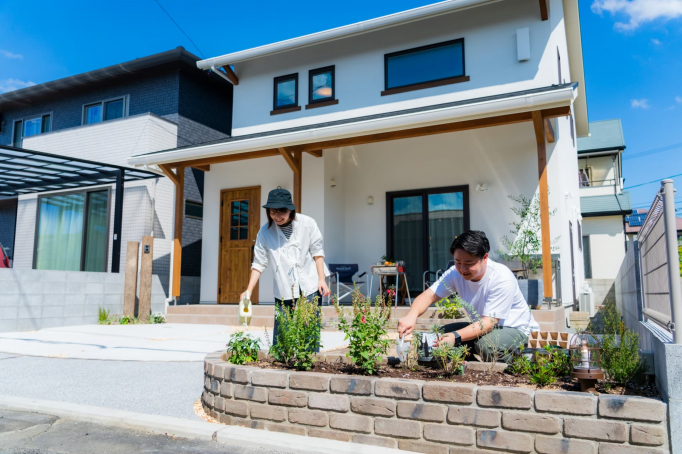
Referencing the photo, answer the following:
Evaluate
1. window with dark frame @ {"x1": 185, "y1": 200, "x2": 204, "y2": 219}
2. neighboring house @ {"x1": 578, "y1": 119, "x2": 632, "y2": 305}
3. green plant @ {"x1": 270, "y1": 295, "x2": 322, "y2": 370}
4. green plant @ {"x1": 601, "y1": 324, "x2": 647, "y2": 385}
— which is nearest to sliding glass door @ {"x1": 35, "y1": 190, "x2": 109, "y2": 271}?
window with dark frame @ {"x1": 185, "y1": 200, "x2": 204, "y2": 219}

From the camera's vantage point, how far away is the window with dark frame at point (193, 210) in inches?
491

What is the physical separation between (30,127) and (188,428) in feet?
49.3

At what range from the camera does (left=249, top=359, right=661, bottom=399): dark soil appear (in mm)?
2584

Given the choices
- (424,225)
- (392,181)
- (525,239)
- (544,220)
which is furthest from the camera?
(392,181)

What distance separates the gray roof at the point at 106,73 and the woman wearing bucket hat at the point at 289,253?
9656 mm

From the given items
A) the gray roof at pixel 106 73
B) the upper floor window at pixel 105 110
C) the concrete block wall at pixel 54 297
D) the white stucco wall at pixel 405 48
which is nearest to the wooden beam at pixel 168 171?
the white stucco wall at pixel 405 48

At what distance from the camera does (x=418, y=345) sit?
10.6ft

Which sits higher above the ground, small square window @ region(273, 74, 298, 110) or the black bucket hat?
small square window @ region(273, 74, 298, 110)

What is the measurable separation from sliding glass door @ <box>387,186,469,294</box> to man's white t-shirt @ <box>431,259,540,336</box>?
19.7 ft

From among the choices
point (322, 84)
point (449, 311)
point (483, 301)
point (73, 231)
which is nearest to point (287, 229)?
point (483, 301)

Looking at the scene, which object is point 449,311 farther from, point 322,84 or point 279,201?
point 322,84

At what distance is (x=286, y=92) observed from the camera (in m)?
11.4

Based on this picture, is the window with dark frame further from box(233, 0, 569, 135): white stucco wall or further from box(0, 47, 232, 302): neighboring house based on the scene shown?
box(233, 0, 569, 135): white stucco wall

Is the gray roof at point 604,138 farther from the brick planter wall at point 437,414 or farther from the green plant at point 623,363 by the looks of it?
the brick planter wall at point 437,414
